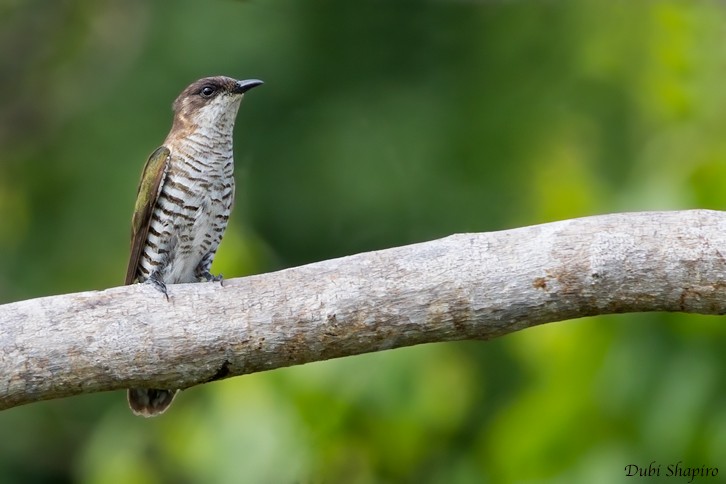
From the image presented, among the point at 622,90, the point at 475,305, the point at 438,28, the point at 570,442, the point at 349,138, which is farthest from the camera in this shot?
the point at 438,28

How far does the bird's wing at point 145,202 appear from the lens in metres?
5.16

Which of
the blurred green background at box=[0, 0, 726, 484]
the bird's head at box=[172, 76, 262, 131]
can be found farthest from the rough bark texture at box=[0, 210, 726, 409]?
the bird's head at box=[172, 76, 262, 131]

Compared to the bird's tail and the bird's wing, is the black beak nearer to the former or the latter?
the bird's wing

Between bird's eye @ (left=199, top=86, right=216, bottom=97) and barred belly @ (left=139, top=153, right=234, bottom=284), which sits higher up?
bird's eye @ (left=199, top=86, right=216, bottom=97)

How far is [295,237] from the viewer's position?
32.0ft

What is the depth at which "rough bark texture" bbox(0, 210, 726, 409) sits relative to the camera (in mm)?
3844

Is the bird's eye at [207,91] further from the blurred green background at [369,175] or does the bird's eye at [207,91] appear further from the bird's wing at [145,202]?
the blurred green background at [369,175]

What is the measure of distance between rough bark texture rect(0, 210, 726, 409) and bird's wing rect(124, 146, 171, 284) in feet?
3.65

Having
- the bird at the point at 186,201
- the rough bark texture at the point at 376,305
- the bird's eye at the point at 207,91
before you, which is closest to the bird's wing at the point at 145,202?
the bird at the point at 186,201

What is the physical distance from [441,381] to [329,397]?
2.24 feet

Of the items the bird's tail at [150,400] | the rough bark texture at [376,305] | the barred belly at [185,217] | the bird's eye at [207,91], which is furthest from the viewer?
the bird's eye at [207,91]

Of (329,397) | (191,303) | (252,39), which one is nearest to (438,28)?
(252,39)

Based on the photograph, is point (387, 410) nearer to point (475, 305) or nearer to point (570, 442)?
point (570, 442)

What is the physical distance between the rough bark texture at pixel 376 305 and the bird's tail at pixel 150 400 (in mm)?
830
